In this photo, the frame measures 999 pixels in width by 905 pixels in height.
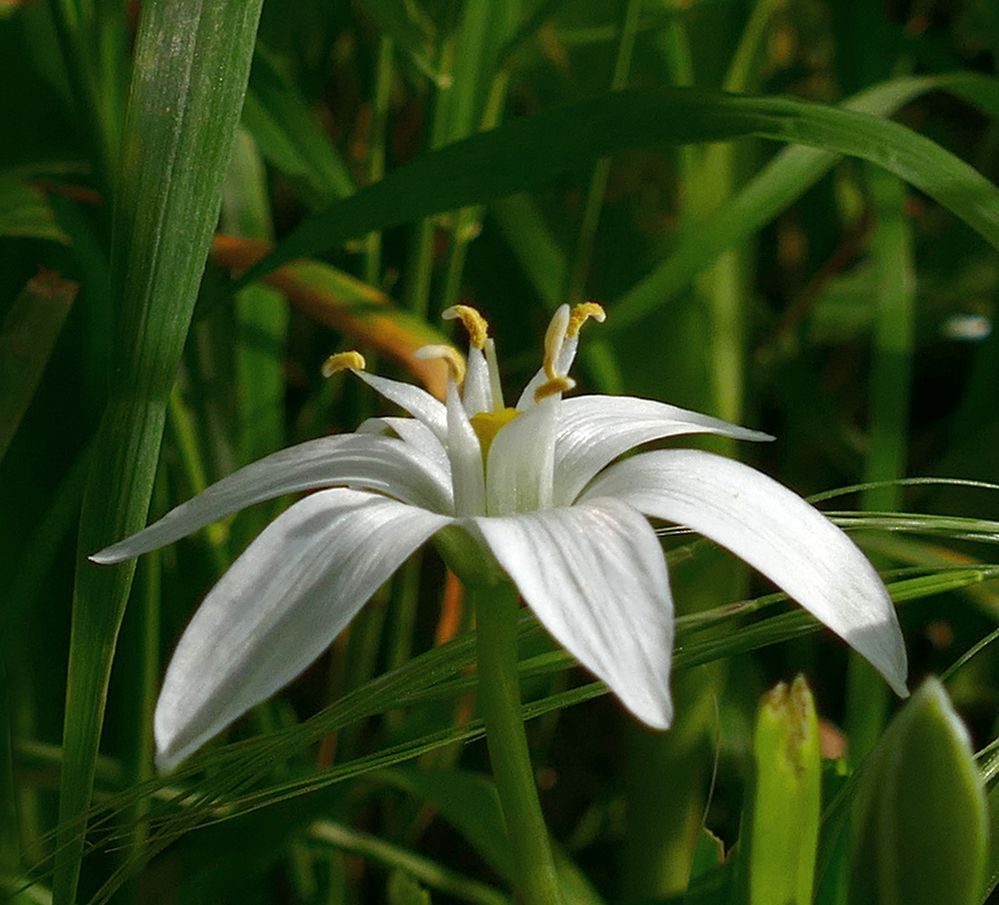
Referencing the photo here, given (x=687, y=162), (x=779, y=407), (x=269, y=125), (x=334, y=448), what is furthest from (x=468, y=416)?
(x=779, y=407)

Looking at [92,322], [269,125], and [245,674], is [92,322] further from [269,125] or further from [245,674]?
[245,674]

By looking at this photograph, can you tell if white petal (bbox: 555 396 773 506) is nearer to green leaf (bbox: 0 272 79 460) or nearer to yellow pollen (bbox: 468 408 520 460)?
yellow pollen (bbox: 468 408 520 460)

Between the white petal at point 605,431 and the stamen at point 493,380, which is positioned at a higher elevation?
the stamen at point 493,380

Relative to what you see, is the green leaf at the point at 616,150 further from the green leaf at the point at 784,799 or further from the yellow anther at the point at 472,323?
the green leaf at the point at 784,799

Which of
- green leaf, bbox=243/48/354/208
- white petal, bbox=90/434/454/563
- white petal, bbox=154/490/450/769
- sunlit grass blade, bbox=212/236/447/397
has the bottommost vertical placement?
white petal, bbox=154/490/450/769

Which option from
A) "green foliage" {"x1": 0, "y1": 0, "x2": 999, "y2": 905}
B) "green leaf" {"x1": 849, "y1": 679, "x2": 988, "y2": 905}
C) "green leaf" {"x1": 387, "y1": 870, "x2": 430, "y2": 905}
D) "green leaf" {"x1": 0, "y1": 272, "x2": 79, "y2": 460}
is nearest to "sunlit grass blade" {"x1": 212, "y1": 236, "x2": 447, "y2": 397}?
"green foliage" {"x1": 0, "y1": 0, "x2": 999, "y2": 905}

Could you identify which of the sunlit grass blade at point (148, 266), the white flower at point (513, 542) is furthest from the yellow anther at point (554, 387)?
the sunlit grass blade at point (148, 266)
